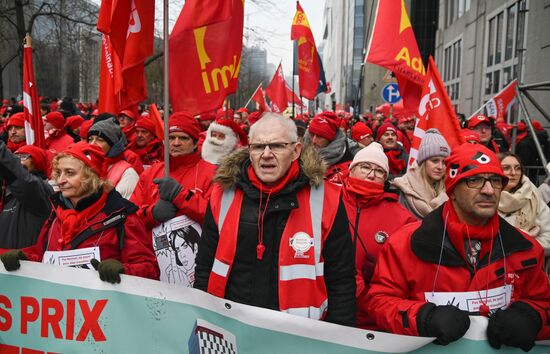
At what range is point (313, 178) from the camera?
270cm

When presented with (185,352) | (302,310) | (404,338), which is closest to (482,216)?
(404,338)

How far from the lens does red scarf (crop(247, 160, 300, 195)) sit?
2.67 m

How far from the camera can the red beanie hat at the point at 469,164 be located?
8.46 ft

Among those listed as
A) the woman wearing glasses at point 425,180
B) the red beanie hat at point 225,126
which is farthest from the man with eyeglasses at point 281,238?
the red beanie hat at point 225,126

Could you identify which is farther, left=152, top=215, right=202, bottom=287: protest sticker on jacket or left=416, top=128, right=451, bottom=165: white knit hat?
left=416, top=128, right=451, bottom=165: white knit hat

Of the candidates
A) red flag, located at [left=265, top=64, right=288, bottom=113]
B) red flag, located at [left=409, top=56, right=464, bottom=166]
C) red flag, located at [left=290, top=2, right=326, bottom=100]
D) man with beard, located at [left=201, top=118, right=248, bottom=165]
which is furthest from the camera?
red flag, located at [left=265, top=64, right=288, bottom=113]

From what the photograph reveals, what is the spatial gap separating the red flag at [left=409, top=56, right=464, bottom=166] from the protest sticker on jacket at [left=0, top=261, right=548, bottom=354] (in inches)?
115

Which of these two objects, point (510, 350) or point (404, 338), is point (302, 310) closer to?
point (404, 338)

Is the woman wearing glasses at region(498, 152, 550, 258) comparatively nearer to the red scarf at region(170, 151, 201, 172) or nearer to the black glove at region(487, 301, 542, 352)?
the black glove at region(487, 301, 542, 352)

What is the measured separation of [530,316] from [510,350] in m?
0.18

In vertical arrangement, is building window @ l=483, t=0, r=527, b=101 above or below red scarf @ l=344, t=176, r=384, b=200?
above

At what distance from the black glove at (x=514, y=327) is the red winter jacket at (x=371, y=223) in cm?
99

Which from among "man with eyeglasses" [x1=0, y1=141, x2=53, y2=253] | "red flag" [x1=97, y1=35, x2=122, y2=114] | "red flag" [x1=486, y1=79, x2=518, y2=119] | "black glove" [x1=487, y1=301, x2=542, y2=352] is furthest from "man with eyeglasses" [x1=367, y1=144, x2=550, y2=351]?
"red flag" [x1=486, y1=79, x2=518, y2=119]

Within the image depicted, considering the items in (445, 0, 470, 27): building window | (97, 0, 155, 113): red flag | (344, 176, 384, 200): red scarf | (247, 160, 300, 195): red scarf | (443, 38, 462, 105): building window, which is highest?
(445, 0, 470, 27): building window
